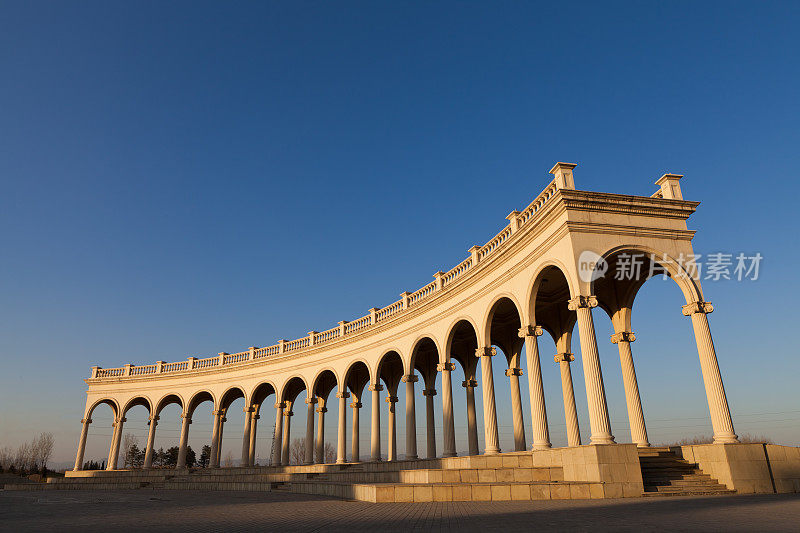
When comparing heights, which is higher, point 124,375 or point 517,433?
point 124,375

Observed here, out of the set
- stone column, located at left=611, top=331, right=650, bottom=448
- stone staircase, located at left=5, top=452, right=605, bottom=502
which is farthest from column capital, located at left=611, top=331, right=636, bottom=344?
stone staircase, located at left=5, top=452, right=605, bottom=502

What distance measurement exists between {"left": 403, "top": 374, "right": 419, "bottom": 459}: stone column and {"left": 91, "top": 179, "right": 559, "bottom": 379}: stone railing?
451 cm

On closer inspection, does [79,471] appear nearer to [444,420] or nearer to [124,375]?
[124,375]

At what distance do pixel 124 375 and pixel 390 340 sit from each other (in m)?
31.8

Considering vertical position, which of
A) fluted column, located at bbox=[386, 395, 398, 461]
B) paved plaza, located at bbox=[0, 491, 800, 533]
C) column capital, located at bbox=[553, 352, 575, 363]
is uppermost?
column capital, located at bbox=[553, 352, 575, 363]

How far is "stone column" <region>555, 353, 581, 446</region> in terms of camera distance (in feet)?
65.0

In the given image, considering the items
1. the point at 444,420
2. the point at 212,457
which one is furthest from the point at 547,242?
the point at 212,457

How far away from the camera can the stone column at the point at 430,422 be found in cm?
3403

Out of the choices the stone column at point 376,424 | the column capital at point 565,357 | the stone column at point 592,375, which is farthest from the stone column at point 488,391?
the stone column at point 376,424

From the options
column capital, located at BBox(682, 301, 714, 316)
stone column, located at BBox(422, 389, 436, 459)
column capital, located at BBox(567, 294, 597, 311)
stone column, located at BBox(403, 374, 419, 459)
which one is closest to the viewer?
column capital, located at BBox(567, 294, 597, 311)

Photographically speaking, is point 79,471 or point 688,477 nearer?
point 688,477

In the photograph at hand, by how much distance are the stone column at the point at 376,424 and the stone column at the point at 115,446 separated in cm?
→ 2820

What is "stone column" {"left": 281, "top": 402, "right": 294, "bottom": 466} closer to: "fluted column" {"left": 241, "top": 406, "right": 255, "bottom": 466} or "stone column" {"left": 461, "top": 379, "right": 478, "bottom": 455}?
"fluted column" {"left": 241, "top": 406, "right": 255, "bottom": 466}

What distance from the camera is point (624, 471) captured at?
15078 mm
